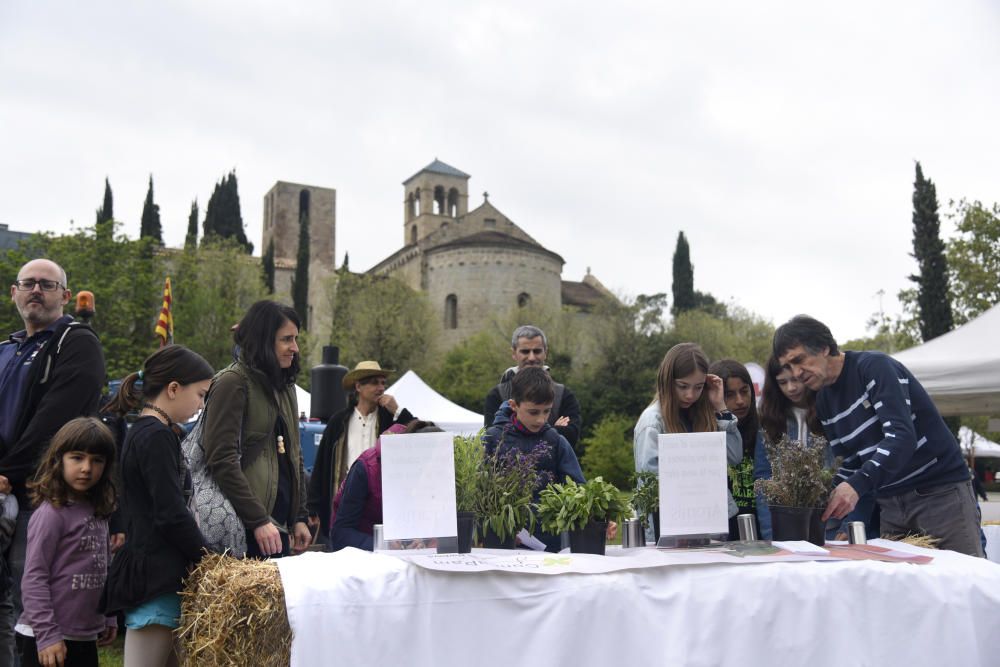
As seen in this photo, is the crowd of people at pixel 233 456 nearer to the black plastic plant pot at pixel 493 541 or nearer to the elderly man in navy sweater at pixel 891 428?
the elderly man in navy sweater at pixel 891 428

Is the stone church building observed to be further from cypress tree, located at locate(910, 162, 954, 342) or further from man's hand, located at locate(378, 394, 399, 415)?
man's hand, located at locate(378, 394, 399, 415)

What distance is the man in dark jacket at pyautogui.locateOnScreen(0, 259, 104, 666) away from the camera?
11.2 ft

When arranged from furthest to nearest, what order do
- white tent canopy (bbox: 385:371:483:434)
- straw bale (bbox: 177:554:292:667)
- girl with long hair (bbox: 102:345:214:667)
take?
white tent canopy (bbox: 385:371:483:434), girl with long hair (bbox: 102:345:214:667), straw bale (bbox: 177:554:292:667)

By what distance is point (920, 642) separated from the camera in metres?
2.24

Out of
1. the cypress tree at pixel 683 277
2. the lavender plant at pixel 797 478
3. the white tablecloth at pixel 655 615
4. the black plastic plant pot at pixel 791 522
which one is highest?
the cypress tree at pixel 683 277

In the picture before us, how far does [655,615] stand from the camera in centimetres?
223

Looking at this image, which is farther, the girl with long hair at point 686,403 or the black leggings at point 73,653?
the girl with long hair at point 686,403

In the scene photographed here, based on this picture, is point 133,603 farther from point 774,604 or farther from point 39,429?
point 774,604

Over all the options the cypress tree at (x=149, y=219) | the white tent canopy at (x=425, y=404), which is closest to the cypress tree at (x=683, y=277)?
the cypress tree at (x=149, y=219)

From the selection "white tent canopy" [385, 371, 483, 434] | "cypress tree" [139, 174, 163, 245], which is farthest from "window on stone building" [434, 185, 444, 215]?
"white tent canopy" [385, 371, 483, 434]

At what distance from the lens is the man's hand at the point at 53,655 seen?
2938 mm

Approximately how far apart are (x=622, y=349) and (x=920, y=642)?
96.2 feet

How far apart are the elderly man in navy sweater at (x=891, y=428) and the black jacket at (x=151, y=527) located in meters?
2.32

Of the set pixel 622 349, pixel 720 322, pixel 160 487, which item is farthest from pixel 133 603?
pixel 720 322
